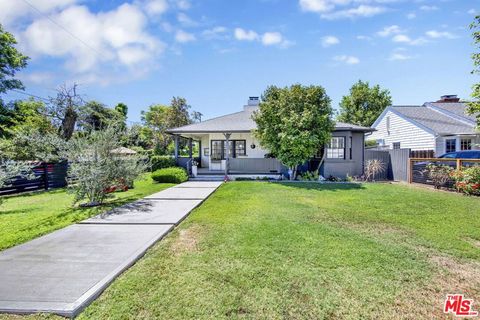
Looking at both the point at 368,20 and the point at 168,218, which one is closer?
the point at 168,218

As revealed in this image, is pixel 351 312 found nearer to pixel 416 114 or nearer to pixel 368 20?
pixel 368 20

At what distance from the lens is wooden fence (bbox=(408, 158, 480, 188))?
10141 mm

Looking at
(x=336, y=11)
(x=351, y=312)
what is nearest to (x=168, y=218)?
(x=351, y=312)

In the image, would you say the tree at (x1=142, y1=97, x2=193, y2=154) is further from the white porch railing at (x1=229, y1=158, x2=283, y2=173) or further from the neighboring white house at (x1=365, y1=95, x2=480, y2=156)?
the neighboring white house at (x1=365, y1=95, x2=480, y2=156)

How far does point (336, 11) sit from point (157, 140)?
90.8 ft

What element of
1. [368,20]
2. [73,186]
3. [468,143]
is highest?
[368,20]

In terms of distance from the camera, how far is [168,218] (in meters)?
6.40

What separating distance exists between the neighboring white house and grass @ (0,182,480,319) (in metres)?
12.1

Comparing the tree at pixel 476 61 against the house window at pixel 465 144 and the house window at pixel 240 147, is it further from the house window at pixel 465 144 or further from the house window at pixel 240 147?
the house window at pixel 240 147

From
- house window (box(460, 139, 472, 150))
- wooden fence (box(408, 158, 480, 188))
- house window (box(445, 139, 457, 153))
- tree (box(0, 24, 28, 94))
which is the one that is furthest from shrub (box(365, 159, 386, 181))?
tree (box(0, 24, 28, 94))

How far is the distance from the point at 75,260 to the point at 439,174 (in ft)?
44.0

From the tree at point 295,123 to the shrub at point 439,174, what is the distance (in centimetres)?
485

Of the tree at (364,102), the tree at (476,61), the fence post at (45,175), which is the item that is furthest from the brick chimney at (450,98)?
the fence post at (45,175)

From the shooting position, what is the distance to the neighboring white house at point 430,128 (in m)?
15.9
